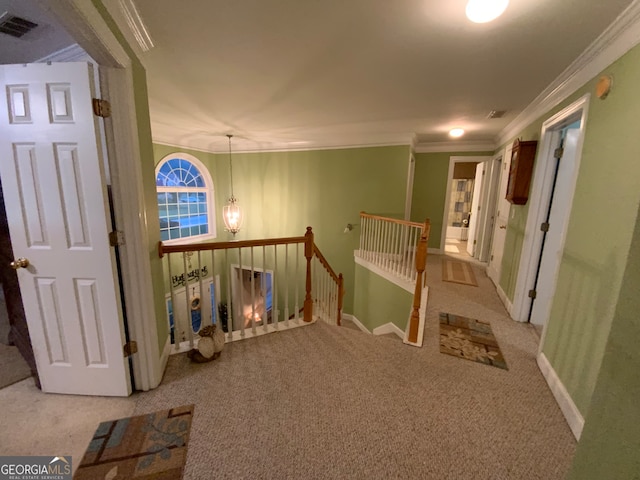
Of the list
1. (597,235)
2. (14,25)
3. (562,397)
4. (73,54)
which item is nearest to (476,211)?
(597,235)

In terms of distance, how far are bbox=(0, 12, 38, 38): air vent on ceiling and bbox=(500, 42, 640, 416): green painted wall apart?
131 inches

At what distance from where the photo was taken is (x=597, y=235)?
151cm

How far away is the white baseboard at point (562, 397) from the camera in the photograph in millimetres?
1456

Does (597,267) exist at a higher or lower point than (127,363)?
higher

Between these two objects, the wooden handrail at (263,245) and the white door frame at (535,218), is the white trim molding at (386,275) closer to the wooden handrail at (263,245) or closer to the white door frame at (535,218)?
the white door frame at (535,218)

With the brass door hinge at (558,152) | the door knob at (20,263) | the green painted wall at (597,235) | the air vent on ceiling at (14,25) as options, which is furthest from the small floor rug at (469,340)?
the air vent on ceiling at (14,25)

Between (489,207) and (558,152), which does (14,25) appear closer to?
(558,152)

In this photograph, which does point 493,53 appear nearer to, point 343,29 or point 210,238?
point 343,29

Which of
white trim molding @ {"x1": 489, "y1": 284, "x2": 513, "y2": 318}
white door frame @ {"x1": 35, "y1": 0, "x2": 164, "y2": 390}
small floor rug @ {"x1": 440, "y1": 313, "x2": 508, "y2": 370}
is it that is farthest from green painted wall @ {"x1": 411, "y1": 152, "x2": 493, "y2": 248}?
white door frame @ {"x1": 35, "y1": 0, "x2": 164, "y2": 390}

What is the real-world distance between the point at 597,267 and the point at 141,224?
2.83m

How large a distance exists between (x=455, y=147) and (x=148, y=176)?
511 centimetres

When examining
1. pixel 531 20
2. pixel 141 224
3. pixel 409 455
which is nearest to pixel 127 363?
pixel 141 224

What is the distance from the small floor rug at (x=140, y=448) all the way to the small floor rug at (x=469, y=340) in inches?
82.1

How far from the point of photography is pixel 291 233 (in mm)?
5656
